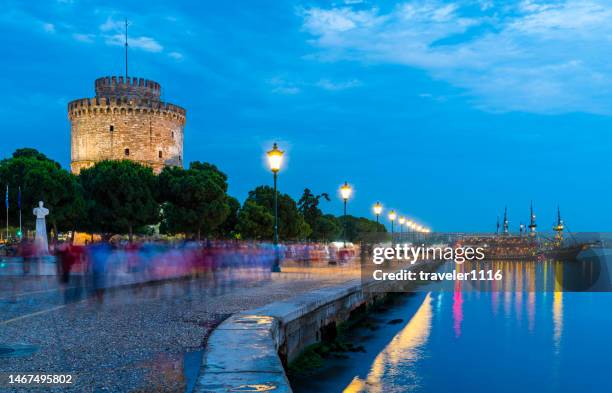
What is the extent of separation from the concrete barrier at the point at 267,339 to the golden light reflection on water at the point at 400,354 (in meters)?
1.29

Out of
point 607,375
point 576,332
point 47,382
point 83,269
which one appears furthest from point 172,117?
point 47,382

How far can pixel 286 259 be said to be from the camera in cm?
4247

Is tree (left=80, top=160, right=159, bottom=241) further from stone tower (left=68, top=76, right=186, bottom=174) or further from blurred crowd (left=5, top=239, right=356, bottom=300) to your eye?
blurred crowd (left=5, top=239, right=356, bottom=300)

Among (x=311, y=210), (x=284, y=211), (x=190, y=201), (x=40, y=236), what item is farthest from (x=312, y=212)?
(x=40, y=236)

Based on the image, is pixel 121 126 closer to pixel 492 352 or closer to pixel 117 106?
pixel 117 106

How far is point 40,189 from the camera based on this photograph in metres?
50.7

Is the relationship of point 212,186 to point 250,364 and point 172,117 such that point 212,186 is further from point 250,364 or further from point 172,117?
point 250,364

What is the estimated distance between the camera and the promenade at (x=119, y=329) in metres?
7.41

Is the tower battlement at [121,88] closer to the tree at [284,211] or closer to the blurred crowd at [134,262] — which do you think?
the tree at [284,211]

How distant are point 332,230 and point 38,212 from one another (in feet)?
325

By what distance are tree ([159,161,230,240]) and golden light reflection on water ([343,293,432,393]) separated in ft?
133

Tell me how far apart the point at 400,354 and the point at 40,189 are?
40876mm

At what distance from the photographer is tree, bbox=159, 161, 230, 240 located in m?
63.4

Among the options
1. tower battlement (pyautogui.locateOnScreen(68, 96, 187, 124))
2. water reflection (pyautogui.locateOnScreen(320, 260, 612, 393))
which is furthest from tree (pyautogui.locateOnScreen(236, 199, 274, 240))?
water reflection (pyautogui.locateOnScreen(320, 260, 612, 393))
